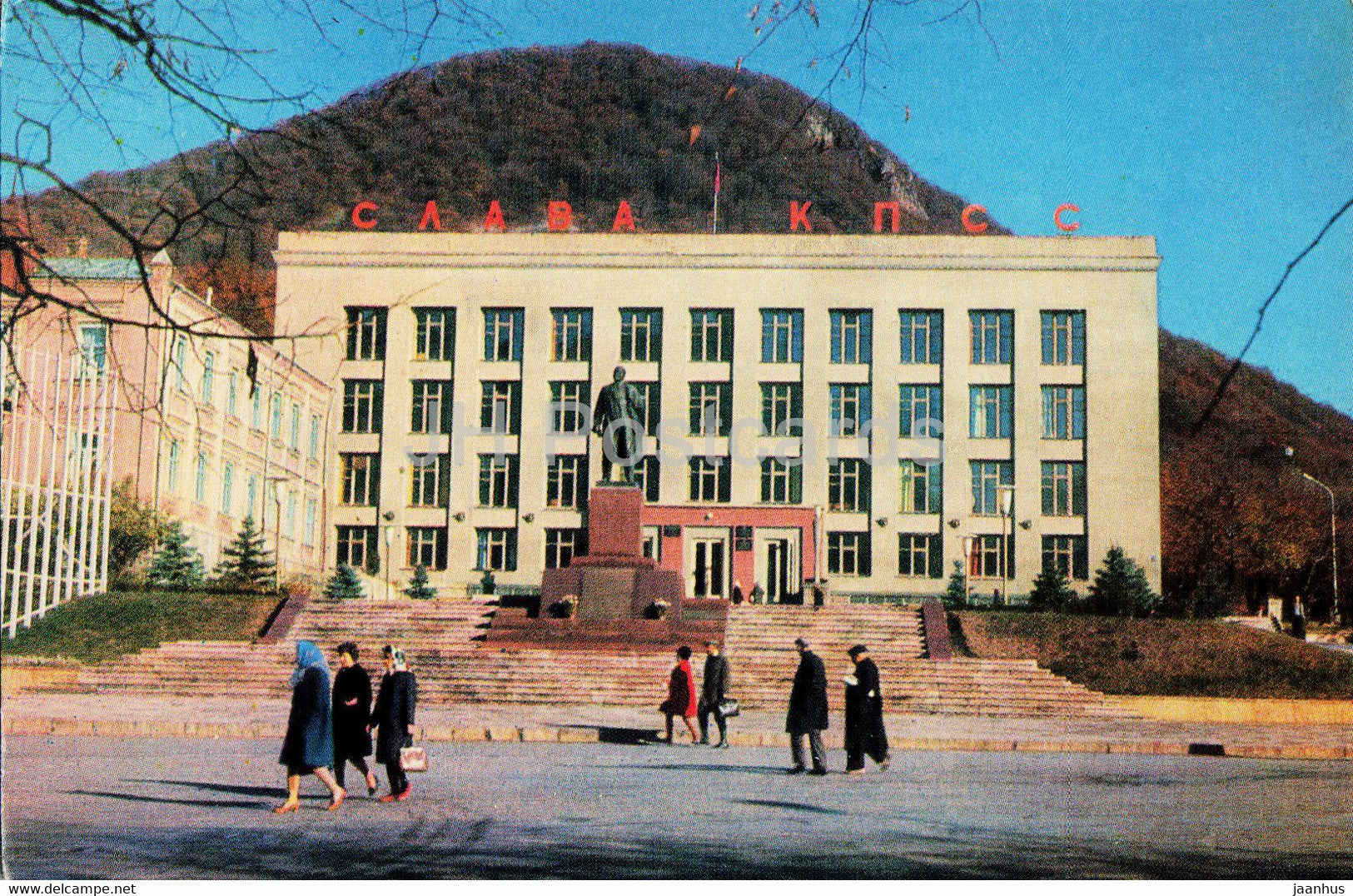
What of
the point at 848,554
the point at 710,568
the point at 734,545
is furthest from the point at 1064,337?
the point at 710,568

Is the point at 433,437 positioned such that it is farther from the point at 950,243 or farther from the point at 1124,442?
the point at 1124,442

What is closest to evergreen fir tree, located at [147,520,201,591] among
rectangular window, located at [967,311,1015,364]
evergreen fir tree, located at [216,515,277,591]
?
evergreen fir tree, located at [216,515,277,591]

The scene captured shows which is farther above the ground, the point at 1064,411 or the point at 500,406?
the point at 1064,411

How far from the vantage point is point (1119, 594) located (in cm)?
3712

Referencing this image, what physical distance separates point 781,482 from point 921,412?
495 centimetres

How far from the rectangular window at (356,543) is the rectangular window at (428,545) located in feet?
3.63

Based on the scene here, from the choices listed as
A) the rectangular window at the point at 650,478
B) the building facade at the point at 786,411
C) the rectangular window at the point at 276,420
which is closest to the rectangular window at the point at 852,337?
the building facade at the point at 786,411

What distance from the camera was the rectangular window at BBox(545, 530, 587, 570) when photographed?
50875mm

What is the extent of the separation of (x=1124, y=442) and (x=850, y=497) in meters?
8.62

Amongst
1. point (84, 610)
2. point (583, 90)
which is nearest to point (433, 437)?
point (84, 610)

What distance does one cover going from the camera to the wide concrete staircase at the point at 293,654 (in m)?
26.2

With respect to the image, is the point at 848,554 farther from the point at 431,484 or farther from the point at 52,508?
the point at 52,508

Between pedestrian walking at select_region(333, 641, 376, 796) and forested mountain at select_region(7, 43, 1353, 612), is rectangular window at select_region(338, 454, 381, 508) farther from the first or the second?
pedestrian walking at select_region(333, 641, 376, 796)

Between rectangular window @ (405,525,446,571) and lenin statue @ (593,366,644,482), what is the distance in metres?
19.5
